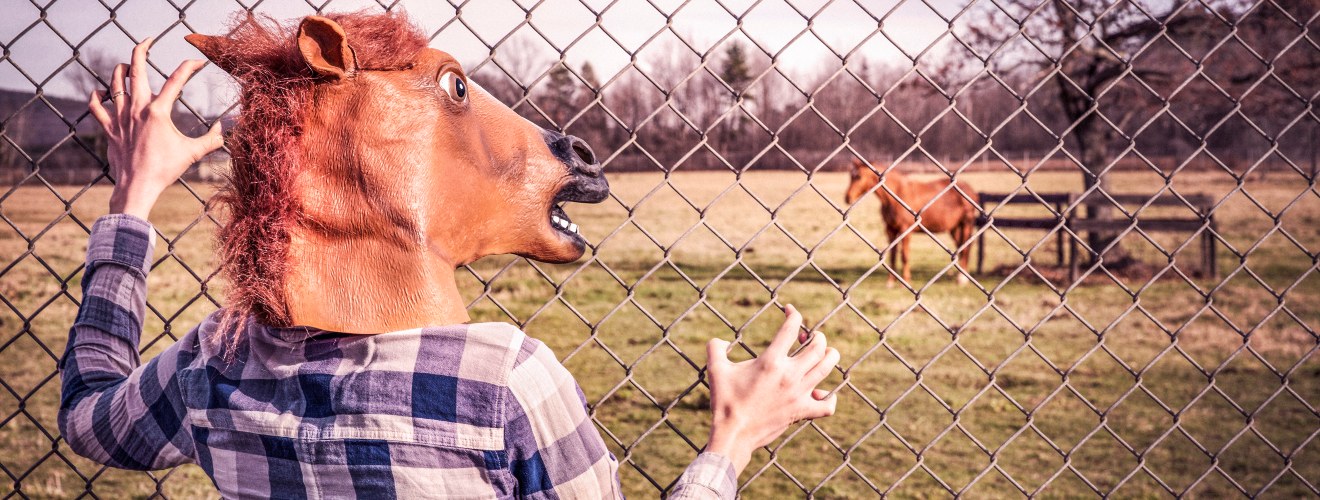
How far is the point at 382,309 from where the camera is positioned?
1.20 metres

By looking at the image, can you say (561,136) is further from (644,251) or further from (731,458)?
(644,251)

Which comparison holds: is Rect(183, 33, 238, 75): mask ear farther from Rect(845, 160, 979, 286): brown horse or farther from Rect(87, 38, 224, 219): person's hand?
Rect(845, 160, 979, 286): brown horse

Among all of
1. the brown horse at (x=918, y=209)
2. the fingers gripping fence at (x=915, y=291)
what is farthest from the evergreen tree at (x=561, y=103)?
the brown horse at (x=918, y=209)

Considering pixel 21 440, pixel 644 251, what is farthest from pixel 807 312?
pixel 21 440

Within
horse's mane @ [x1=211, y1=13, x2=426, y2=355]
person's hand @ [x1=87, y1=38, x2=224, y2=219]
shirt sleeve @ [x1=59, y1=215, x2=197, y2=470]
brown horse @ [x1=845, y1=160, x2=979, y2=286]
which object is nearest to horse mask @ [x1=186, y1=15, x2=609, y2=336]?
horse's mane @ [x1=211, y1=13, x2=426, y2=355]

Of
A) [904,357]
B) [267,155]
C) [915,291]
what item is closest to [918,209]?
[904,357]

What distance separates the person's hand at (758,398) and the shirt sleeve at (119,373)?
0.84 meters

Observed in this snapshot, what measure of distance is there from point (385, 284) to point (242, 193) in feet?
0.73

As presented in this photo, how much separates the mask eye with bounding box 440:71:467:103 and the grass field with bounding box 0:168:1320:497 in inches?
21.4

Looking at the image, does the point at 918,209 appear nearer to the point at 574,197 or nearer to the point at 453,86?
the point at 574,197

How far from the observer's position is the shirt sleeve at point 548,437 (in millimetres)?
1163

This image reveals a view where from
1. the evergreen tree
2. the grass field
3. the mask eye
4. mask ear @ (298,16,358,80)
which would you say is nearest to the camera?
mask ear @ (298,16,358,80)

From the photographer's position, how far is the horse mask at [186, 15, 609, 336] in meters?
1.15

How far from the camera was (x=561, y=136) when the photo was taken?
1.39 meters
